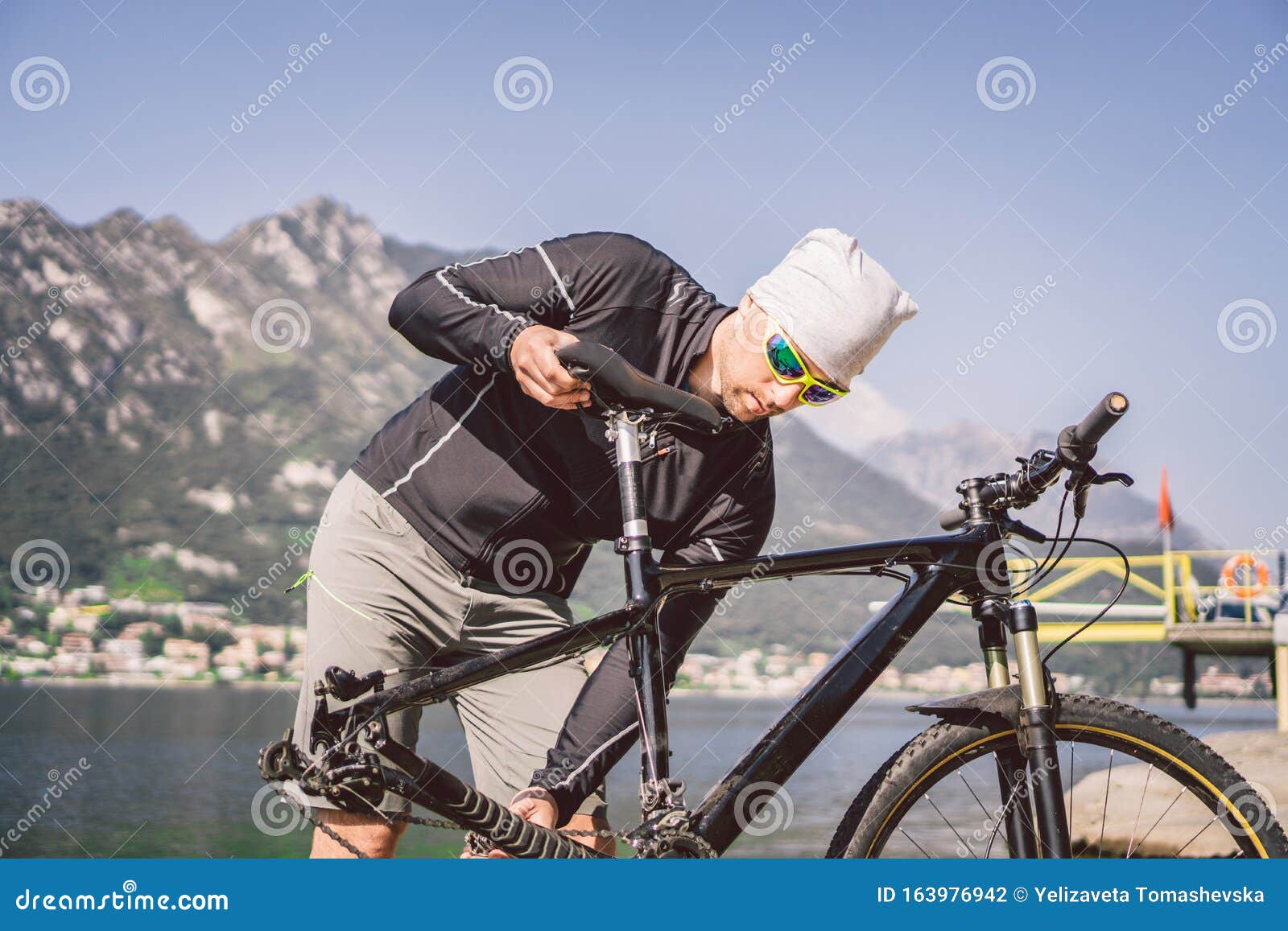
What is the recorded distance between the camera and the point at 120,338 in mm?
105375

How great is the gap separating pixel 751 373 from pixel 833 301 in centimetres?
23

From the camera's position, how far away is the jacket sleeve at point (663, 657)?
2266mm

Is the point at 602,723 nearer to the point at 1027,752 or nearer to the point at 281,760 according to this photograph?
the point at 281,760

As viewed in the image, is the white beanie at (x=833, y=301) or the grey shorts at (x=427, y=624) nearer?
the white beanie at (x=833, y=301)

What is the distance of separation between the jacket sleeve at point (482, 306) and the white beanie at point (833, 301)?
45 centimetres

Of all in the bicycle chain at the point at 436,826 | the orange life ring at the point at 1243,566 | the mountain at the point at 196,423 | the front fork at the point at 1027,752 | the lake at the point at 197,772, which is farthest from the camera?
the mountain at the point at 196,423

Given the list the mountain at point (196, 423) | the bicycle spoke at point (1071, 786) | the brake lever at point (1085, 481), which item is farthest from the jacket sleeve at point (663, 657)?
the mountain at point (196, 423)

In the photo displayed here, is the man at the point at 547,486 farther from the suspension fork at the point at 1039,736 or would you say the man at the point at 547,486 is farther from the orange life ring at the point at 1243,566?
the orange life ring at the point at 1243,566

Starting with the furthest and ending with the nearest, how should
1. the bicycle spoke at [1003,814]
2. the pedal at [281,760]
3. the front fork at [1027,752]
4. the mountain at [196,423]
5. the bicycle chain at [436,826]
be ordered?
the mountain at [196,423], the bicycle spoke at [1003,814], the front fork at [1027,752], the bicycle chain at [436,826], the pedal at [281,760]

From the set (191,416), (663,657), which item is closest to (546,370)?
(663,657)

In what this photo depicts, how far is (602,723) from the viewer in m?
→ 2.28

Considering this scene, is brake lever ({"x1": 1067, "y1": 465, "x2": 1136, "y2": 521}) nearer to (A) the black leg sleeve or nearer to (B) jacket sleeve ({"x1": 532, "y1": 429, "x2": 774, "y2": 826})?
(B) jacket sleeve ({"x1": 532, "y1": 429, "x2": 774, "y2": 826})

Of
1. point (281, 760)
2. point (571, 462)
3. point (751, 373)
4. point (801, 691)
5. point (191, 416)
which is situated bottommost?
point (281, 760)

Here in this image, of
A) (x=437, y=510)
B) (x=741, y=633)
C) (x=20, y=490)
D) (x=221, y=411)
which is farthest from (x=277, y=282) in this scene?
(x=437, y=510)
